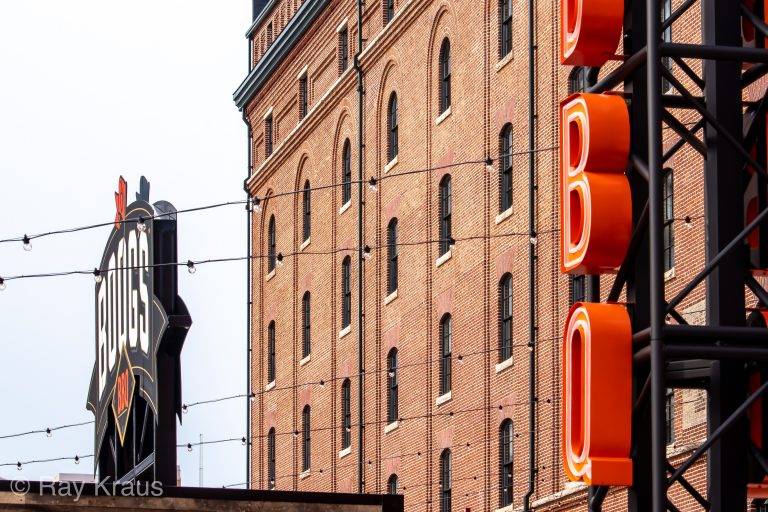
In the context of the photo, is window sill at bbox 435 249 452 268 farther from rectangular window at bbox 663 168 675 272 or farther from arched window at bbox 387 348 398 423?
rectangular window at bbox 663 168 675 272

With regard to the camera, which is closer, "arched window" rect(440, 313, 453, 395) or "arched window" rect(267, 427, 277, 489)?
"arched window" rect(440, 313, 453, 395)

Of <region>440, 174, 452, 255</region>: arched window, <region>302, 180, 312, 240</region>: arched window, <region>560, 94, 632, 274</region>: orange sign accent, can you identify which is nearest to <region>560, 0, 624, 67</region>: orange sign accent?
<region>560, 94, 632, 274</region>: orange sign accent

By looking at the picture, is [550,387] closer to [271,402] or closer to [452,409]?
[452,409]

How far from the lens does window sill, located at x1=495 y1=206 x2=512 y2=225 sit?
3975cm

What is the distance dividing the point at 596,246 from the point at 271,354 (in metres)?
41.7

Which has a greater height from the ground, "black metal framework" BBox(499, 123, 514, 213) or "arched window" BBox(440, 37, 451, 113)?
"arched window" BBox(440, 37, 451, 113)

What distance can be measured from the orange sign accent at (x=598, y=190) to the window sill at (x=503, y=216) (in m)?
21.8

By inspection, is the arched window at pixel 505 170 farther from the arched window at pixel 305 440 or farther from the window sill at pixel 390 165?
the arched window at pixel 305 440

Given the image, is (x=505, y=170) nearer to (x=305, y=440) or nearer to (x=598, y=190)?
(x=305, y=440)

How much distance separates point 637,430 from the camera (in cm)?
1705

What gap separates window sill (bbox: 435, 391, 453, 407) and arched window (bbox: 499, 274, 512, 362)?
326 centimetres

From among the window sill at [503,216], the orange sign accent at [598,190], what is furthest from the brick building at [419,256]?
the orange sign accent at [598,190]

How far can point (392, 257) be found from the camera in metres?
47.6

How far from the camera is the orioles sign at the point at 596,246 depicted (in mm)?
16828
